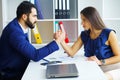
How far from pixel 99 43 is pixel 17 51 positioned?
0.69 m

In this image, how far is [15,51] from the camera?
6.54ft

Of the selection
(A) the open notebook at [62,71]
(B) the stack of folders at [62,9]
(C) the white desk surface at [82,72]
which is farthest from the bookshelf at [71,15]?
(A) the open notebook at [62,71]

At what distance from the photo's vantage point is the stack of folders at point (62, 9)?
317 cm

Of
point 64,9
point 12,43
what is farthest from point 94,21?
point 64,9

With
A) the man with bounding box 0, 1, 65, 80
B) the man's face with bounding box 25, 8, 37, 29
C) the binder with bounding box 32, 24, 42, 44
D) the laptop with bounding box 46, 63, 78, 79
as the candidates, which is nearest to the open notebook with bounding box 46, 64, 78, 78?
the laptop with bounding box 46, 63, 78, 79

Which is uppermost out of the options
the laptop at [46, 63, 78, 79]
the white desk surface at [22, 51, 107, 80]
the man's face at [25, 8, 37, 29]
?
the man's face at [25, 8, 37, 29]

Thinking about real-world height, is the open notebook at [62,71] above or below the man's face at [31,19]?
below

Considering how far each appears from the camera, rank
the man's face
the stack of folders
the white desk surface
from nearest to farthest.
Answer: the white desk surface → the man's face → the stack of folders

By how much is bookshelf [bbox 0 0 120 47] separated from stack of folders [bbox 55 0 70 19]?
0.05m

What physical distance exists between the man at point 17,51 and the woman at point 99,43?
28 cm

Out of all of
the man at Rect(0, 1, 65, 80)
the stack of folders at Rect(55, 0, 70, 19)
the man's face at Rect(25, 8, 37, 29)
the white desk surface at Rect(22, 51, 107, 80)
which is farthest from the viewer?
the stack of folders at Rect(55, 0, 70, 19)

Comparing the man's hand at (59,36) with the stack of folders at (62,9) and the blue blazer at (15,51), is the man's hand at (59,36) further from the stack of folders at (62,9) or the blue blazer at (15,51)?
the stack of folders at (62,9)

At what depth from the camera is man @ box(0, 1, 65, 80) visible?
185cm

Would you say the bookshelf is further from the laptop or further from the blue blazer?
the laptop
